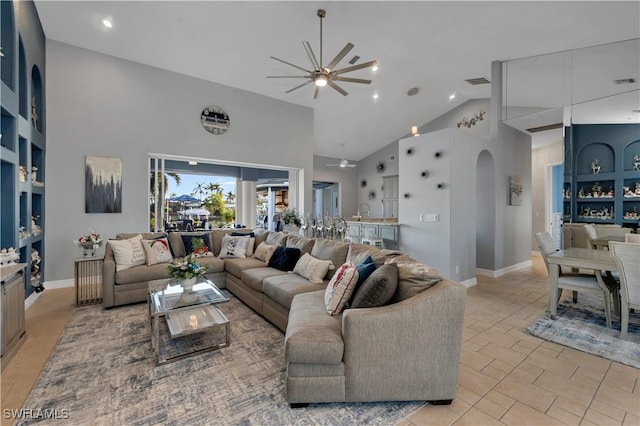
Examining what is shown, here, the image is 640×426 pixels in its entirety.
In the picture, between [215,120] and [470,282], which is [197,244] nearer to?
[215,120]

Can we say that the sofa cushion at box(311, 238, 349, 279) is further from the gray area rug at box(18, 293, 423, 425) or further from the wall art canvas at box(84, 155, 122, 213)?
the wall art canvas at box(84, 155, 122, 213)

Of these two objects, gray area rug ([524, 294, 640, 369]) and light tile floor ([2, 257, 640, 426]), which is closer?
light tile floor ([2, 257, 640, 426])

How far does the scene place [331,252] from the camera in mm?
3352

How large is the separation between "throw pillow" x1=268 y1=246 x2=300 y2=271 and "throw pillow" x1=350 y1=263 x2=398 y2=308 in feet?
5.75

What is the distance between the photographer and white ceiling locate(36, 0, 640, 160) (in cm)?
386

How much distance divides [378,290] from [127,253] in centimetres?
358

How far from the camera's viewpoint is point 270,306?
124 inches

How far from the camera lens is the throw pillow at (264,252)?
4.22 meters

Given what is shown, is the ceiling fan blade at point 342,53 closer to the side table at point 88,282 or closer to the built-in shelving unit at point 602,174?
the side table at point 88,282

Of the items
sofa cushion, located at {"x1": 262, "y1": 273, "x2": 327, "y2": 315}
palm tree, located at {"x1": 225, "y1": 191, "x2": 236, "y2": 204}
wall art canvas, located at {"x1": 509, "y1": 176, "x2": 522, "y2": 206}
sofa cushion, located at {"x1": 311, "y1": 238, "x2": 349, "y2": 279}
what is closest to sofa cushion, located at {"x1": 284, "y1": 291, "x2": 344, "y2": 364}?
sofa cushion, located at {"x1": 262, "y1": 273, "x2": 327, "y2": 315}

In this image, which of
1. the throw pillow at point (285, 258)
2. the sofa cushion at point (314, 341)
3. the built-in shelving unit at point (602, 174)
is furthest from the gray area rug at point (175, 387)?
the built-in shelving unit at point (602, 174)

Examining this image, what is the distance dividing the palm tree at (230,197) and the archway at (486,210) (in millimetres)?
6444

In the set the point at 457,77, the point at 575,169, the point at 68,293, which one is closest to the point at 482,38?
the point at 457,77

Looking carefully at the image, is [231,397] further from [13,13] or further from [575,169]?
[575,169]
